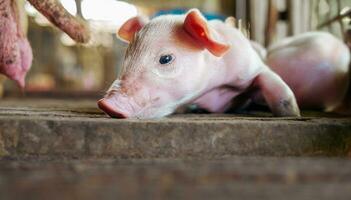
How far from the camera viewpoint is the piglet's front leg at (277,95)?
2.15 meters

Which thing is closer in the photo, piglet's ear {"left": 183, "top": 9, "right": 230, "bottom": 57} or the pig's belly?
piglet's ear {"left": 183, "top": 9, "right": 230, "bottom": 57}

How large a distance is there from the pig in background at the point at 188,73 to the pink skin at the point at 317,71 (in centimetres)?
39

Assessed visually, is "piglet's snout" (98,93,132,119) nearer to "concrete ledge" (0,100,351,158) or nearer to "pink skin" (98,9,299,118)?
"pink skin" (98,9,299,118)

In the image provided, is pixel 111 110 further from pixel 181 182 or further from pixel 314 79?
pixel 314 79

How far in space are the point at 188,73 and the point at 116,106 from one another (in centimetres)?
37

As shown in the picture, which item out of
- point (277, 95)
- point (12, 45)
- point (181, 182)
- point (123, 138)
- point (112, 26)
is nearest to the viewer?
point (181, 182)

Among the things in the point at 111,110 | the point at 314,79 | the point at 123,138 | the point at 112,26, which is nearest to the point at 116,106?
the point at 111,110

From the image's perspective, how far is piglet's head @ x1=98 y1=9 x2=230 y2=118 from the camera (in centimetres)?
194

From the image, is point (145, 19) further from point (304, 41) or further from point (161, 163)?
point (161, 163)

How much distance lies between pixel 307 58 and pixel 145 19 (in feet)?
3.09

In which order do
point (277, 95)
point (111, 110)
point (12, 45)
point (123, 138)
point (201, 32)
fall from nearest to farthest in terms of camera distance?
1. point (123, 138)
2. point (111, 110)
3. point (201, 32)
4. point (277, 95)
5. point (12, 45)

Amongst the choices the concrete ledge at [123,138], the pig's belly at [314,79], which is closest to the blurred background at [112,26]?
the pig's belly at [314,79]

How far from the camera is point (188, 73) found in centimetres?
205

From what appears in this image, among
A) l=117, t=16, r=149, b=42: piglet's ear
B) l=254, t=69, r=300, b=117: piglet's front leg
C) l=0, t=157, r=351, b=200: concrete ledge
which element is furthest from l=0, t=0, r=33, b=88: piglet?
l=0, t=157, r=351, b=200: concrete ledge
